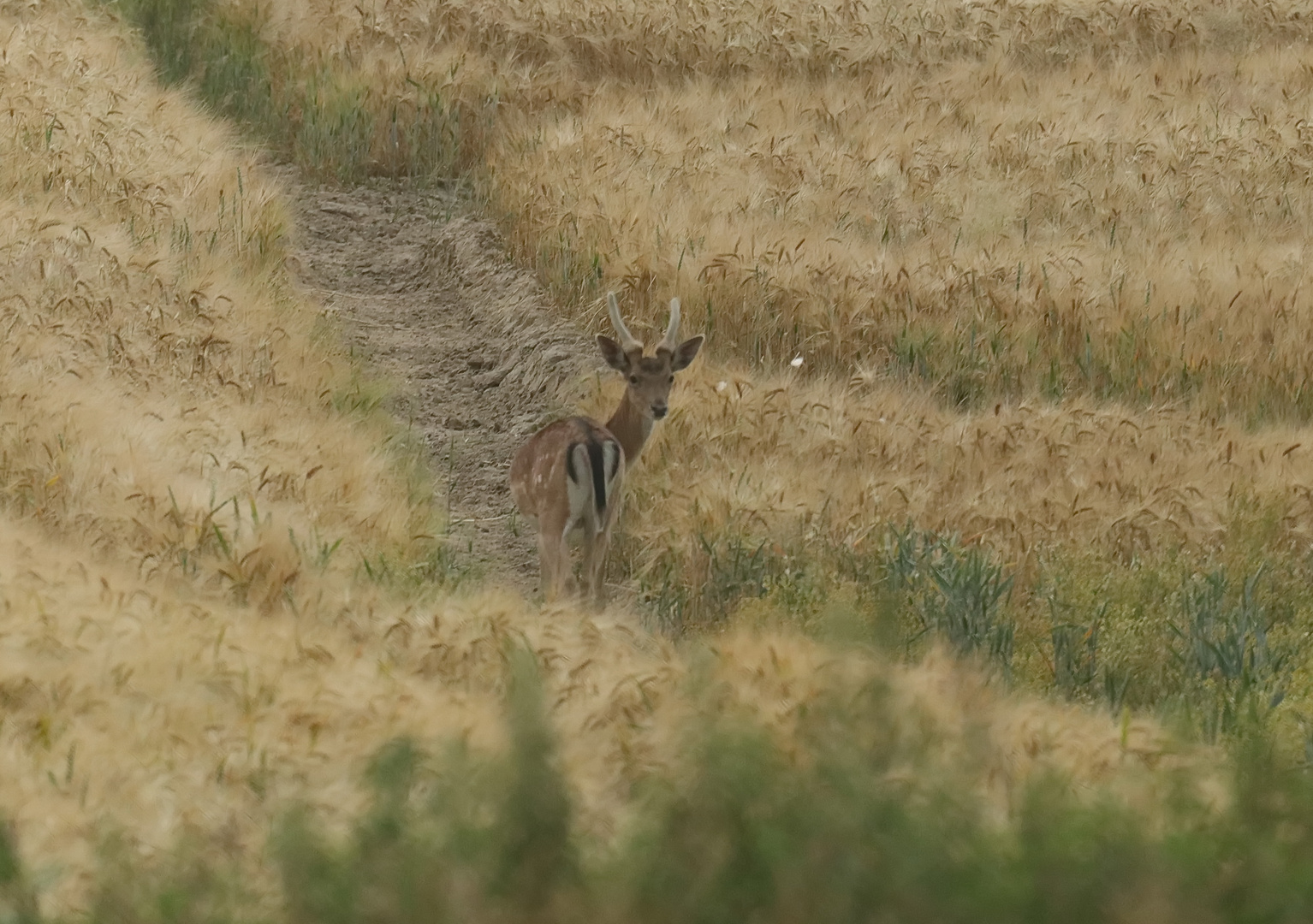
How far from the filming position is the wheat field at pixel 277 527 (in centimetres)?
543

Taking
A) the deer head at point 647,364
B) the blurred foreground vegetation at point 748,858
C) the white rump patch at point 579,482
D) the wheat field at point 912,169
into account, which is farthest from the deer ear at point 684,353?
the blurred foreground vegetation at point 748,858

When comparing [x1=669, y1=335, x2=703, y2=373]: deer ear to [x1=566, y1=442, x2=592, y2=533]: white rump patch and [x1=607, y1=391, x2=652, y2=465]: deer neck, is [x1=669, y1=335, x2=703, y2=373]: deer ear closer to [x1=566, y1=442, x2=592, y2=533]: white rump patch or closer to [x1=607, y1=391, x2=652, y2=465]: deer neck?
[x1=607, y1=391, x2=652, y2=465]: deer neck

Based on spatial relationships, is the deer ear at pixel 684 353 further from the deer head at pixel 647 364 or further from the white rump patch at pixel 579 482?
the white rump patch at pixel 579 482

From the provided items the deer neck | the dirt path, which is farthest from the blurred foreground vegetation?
the deer neck

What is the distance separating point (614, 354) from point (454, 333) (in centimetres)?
456

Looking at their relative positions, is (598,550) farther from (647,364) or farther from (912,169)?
(912,169)

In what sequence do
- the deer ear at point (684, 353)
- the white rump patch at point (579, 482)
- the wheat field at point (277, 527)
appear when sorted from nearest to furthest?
1. the wheat field at point (277, 527)
2. the white rump patch at point (579, 482)
3. the deer ear at point (684, 353)

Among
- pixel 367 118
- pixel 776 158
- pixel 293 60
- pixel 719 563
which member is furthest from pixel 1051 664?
pixel 293 60

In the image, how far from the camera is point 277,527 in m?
8.06

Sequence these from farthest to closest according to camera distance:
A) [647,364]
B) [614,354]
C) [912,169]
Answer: [912,169] → [614,354] → [647,364]

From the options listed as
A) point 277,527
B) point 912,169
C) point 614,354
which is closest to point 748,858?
point 277,527

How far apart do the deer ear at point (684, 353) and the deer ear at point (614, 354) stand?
0.25m

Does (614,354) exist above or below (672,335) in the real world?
below

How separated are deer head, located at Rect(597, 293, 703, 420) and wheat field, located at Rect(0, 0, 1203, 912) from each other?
2.03 feet
